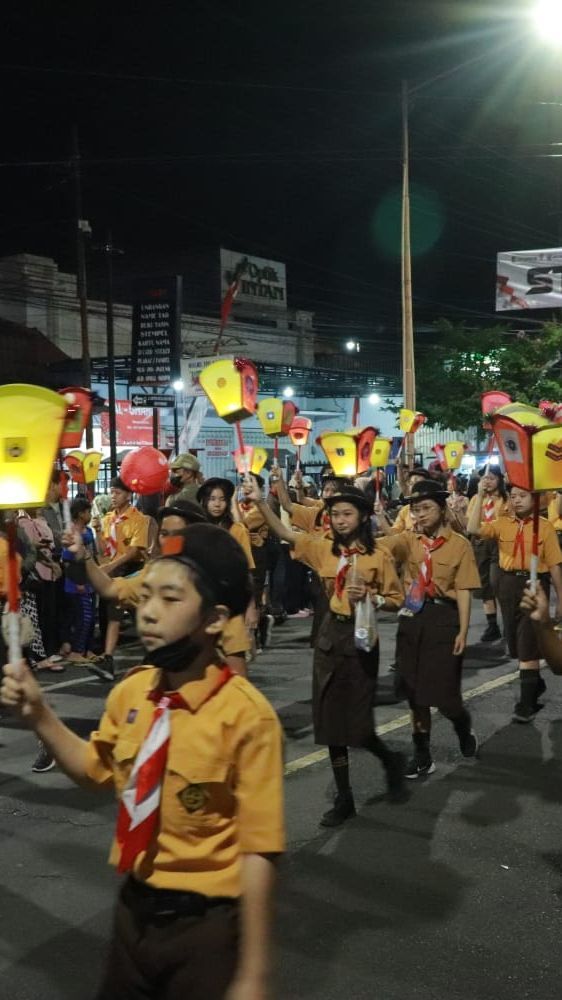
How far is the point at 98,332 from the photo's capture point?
33.2 meters

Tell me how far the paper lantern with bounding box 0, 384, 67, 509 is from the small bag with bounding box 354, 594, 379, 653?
2909mm

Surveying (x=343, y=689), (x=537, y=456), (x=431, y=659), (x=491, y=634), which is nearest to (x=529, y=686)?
(x=431, y=659)

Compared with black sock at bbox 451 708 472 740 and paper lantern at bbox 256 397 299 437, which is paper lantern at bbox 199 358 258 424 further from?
black sock at bbox 451 708 472 740

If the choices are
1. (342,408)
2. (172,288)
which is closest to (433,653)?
(172,288)

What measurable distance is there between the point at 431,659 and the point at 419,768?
2.31ft

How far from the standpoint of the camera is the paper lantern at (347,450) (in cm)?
841

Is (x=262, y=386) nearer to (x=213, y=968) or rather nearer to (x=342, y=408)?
(x=342, y=408)

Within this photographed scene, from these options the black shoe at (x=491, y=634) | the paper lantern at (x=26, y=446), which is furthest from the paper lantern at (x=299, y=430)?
the paper lantern at (x=26, y=446)

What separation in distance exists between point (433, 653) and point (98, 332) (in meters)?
28.5

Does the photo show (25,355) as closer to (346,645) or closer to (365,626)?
(346,645)

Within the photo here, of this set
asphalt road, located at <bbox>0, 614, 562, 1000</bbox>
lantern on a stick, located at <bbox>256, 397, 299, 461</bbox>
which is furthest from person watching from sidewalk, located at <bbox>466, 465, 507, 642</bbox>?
asphalt road, located at <bbox>0, 614, 562, 1000</bbox>

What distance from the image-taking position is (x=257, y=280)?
40.8m

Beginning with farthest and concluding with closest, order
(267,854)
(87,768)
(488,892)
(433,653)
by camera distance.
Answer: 1. (433,653)
2. (488,892)
3. (87,768)
4. (267,854)

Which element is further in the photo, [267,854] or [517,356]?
[517,356]
